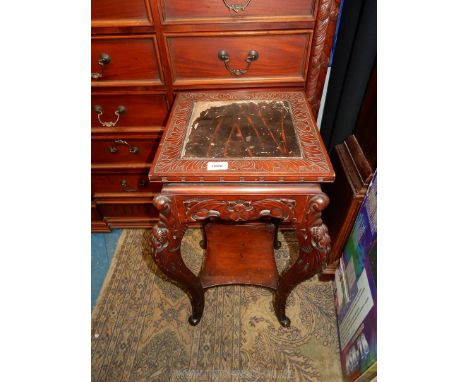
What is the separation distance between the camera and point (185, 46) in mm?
1196

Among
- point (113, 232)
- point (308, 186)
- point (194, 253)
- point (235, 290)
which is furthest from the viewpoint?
point (113, 232)

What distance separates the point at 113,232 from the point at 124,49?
1.19 meters

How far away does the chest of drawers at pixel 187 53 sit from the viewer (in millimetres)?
1110

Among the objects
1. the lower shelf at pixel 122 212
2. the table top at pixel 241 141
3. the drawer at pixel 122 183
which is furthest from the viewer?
the lower shelf at pixel 122 212

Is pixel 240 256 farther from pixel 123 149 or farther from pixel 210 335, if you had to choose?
pixel 123 149

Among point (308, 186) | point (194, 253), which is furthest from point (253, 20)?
point (194, 253)

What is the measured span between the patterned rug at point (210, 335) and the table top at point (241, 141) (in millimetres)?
901

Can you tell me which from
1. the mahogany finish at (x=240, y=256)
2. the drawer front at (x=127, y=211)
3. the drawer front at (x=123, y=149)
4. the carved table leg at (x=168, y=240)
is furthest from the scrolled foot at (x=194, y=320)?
the drawer front at (x=123, y=149)

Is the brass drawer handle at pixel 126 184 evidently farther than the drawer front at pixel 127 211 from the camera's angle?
No

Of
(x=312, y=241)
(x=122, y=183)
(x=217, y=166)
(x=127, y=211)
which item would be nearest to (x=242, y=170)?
(x=217, y=166)

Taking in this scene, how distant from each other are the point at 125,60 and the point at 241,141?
67 centimetres

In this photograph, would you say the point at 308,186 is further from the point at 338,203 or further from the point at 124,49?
the point at 124,49

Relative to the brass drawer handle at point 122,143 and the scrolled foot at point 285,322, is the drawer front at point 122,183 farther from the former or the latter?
the scrolled foot at point 285,322

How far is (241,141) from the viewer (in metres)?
1.00
